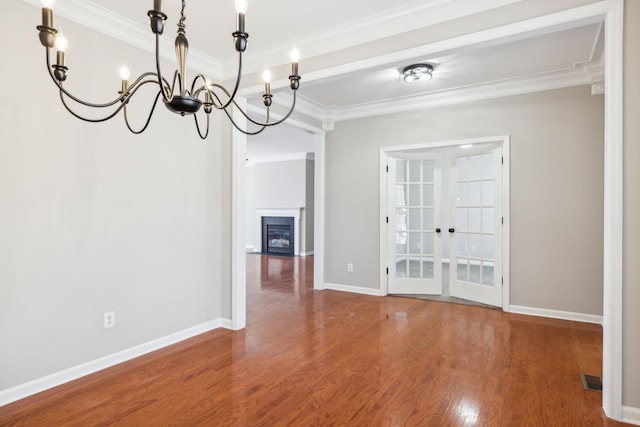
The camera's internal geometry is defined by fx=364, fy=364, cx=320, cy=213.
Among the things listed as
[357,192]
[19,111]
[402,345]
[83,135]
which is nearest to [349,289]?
[357,192]

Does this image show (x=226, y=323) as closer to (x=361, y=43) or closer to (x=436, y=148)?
(x=361, y=43)

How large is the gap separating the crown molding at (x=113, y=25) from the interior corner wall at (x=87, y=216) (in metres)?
0.06

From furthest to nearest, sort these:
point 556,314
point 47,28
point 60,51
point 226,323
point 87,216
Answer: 1. point 556,314
2. point 226,323
3. point 87,216
4. point 60,51
5. point 47,28

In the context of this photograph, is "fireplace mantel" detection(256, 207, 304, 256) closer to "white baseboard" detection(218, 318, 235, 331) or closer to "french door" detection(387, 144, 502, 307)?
"french door" detection(387, 144, 502, 307)

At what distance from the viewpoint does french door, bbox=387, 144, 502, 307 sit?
14.4 feet

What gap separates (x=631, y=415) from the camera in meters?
2.05

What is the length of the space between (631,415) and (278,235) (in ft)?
27.1

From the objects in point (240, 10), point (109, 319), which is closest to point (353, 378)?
point (109, 319)

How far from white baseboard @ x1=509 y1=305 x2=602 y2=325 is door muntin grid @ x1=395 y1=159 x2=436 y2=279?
3.64ft

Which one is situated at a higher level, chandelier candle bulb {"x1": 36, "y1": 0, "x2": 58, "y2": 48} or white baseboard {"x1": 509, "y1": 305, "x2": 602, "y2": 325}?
chandelier candle bulb {"x1": 36, "y1": 0, "x2": 58, "y2": 48}

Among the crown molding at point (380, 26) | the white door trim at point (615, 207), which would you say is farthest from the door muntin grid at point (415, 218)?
the white door trim at point (615, 207)

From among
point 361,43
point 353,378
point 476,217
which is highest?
point 361,43

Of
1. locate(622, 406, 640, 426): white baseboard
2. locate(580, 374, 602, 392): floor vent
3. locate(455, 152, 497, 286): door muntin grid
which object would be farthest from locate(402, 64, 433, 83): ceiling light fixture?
locate(622, 406, 640, 426): white baseboard

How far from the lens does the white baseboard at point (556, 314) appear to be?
380 cm
